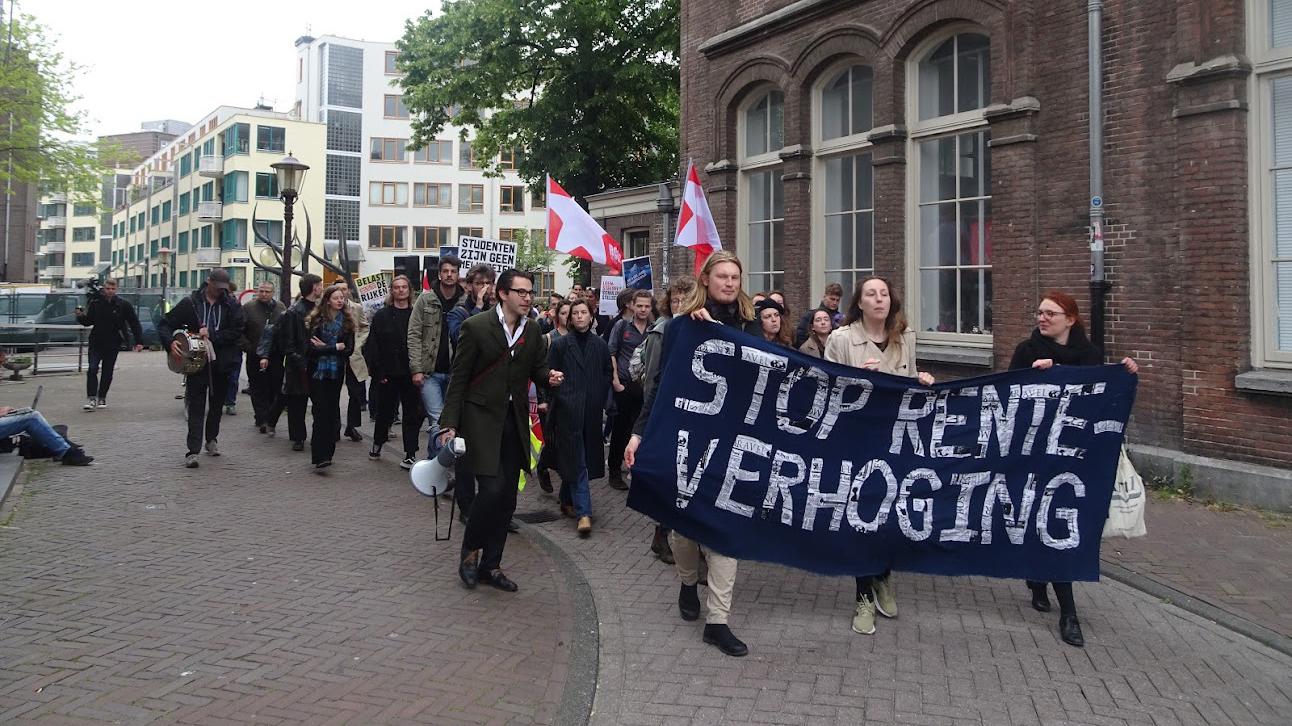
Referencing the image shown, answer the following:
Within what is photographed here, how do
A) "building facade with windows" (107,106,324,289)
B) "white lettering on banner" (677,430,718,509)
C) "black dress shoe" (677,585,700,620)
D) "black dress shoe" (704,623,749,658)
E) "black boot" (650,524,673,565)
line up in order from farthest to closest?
1. "building facade with windows" (107,106,324,289)
2. "black boot" (650,524,673,565)
3. "black dress shoe" (677,585,700,620)
4. "white lettering on banner" (677,430,718,509)
5. "black dress shoe" (704,623,749,658)

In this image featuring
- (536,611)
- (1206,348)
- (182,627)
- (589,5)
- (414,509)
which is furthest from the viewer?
(589,5)

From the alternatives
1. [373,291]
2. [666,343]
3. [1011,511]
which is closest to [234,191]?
[373,291]

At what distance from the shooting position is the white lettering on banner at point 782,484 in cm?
514

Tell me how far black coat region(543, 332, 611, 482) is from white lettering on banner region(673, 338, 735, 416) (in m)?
2.56

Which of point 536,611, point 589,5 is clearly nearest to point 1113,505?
point 536,611

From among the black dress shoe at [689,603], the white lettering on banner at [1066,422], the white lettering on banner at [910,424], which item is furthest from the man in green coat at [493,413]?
the white lettering on banner at [1066,422]

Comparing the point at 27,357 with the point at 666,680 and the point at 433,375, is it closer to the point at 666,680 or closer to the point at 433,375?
the point at 433,375

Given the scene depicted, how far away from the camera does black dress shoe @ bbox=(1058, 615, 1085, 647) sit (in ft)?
16.3

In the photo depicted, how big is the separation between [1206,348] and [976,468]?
4.96 m

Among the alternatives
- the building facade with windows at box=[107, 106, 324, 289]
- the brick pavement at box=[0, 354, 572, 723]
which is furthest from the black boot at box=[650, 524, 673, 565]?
the building facade with windows at box=[107, 106, 324, 289]

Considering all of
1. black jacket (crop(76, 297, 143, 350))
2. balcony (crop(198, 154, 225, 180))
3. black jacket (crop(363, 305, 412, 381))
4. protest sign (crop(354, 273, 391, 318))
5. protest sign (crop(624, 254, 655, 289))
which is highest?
balcony (crop(198, 154, 225, 180))

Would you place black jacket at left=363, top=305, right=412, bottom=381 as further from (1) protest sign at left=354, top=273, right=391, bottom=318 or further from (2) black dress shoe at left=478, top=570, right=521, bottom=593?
(2) black dress shoe at left=478, top=570, right=521, bottom=593

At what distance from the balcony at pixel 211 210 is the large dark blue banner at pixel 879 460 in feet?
242

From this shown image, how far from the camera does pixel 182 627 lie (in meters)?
5.03
